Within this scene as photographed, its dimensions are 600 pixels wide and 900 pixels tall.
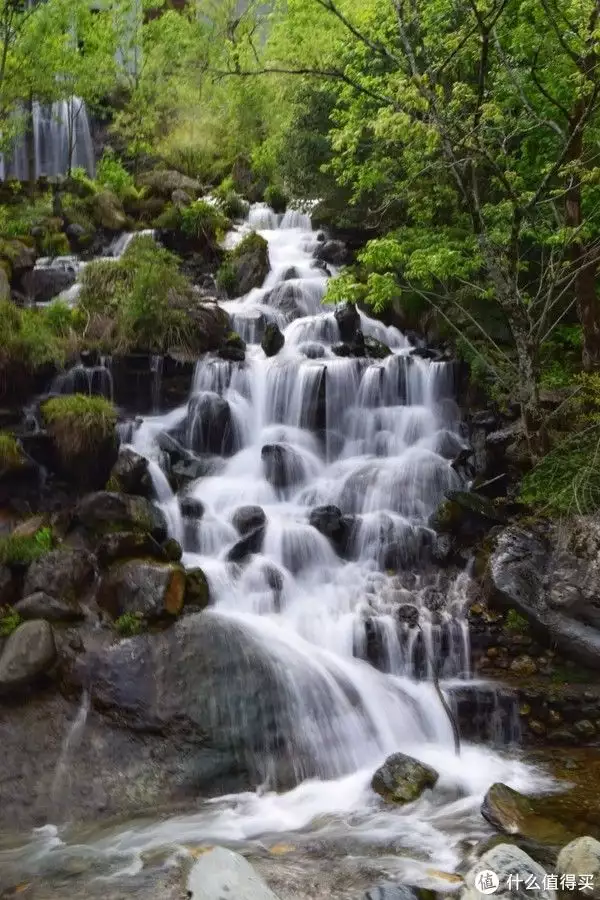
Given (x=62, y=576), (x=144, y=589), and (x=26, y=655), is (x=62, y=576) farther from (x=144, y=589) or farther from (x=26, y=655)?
(x=26, y=655)

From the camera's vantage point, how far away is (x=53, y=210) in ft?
59.4

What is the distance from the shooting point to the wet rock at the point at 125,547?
884cm

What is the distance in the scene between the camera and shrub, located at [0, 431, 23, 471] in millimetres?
9883

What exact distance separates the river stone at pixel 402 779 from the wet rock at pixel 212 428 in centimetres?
641

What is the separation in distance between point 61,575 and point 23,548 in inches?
25.0

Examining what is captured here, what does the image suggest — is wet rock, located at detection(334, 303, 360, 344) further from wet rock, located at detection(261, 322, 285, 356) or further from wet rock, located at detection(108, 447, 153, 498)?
wet rock, located at detection(108, 447, 153, 498)

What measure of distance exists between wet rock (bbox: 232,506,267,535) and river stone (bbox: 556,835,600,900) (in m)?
5.83

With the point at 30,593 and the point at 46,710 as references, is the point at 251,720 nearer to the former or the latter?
the point at 46,710

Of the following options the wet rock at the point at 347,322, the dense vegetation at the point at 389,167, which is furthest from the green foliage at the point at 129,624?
the wet rock at the point at 347,322

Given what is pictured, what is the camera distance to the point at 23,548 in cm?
869

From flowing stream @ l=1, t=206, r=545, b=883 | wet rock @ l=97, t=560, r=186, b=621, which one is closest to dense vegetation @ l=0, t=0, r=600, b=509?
flowing stream @ l=1, t=206, r=545, b=883

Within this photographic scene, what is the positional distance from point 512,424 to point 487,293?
2514 millimetres

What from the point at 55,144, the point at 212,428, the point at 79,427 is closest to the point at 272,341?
the point at 212,428

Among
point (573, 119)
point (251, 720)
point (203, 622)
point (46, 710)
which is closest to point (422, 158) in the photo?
point (573, 119)
